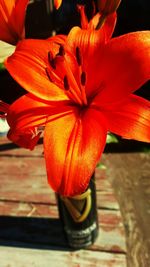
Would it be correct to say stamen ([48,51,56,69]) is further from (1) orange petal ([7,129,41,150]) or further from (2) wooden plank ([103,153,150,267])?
(2) wooden plank ([103,153,150,267])

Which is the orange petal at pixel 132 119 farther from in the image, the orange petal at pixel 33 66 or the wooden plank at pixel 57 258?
the wooden plank at pixel 57 258

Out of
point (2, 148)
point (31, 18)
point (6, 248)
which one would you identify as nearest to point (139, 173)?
point (2, 148)

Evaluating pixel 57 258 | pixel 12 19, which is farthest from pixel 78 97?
pixel 57 258

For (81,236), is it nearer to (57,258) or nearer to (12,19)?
(57,258)

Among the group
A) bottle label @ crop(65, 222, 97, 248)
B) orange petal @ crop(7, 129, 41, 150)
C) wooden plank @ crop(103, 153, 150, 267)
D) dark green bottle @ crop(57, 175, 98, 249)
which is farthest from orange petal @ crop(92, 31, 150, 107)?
wooden plank @ crop(103, 153, 150, 267)

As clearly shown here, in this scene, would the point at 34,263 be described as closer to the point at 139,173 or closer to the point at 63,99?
the point at 63,99
